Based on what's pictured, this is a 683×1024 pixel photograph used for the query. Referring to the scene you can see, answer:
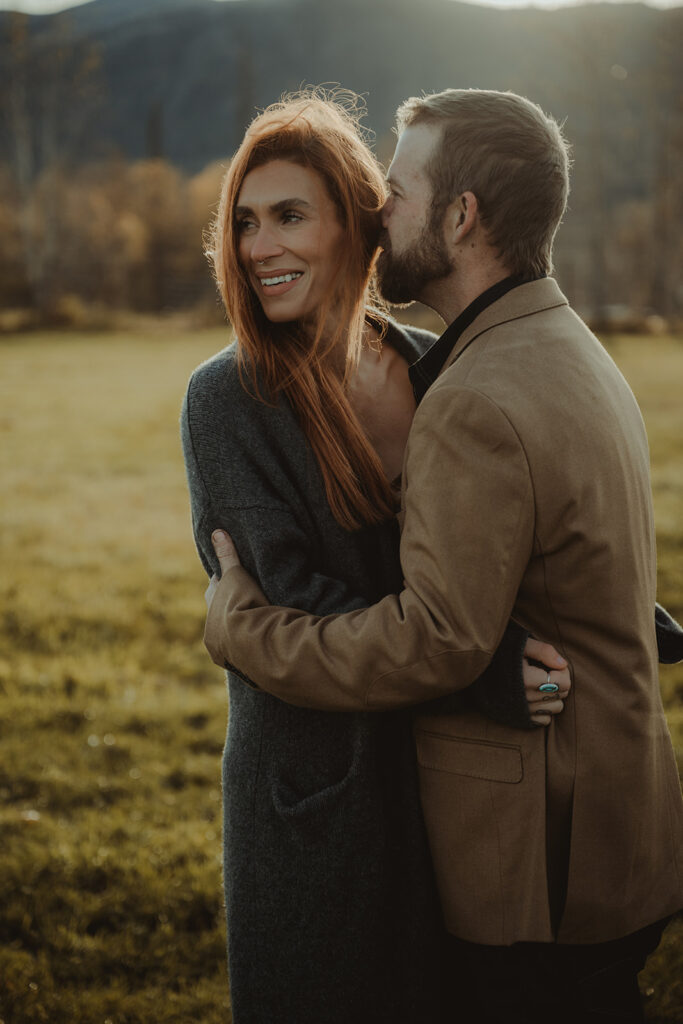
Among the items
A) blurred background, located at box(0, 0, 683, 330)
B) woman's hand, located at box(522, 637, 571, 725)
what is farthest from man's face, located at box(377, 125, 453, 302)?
blurred background, located at box(0, 0, 683, 330)

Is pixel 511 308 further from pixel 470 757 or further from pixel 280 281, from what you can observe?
pixel 470 757

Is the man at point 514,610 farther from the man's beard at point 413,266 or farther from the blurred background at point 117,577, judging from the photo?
the blurred background at point 117,577

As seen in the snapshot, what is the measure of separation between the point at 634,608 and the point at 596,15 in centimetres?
2891

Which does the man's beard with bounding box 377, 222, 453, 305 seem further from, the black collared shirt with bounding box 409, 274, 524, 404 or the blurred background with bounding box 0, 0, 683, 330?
the blurred background with bounding box 0, 0, 683, 330

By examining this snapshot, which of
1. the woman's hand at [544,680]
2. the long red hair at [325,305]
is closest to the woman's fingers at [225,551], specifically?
the long red hair at [325,305]

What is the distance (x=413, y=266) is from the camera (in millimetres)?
2211

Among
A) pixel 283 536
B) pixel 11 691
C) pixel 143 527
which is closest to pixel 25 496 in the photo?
pixel 143 527

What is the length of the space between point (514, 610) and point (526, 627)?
1.9 inches

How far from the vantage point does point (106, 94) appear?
33.9 metres

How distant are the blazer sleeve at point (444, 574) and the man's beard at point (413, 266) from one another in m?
0.48

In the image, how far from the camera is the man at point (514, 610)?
177cm

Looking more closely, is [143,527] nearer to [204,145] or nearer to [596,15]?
[596,15]

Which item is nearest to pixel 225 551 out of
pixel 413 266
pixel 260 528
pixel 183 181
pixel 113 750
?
pixel 260 528

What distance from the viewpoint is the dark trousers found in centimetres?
199
